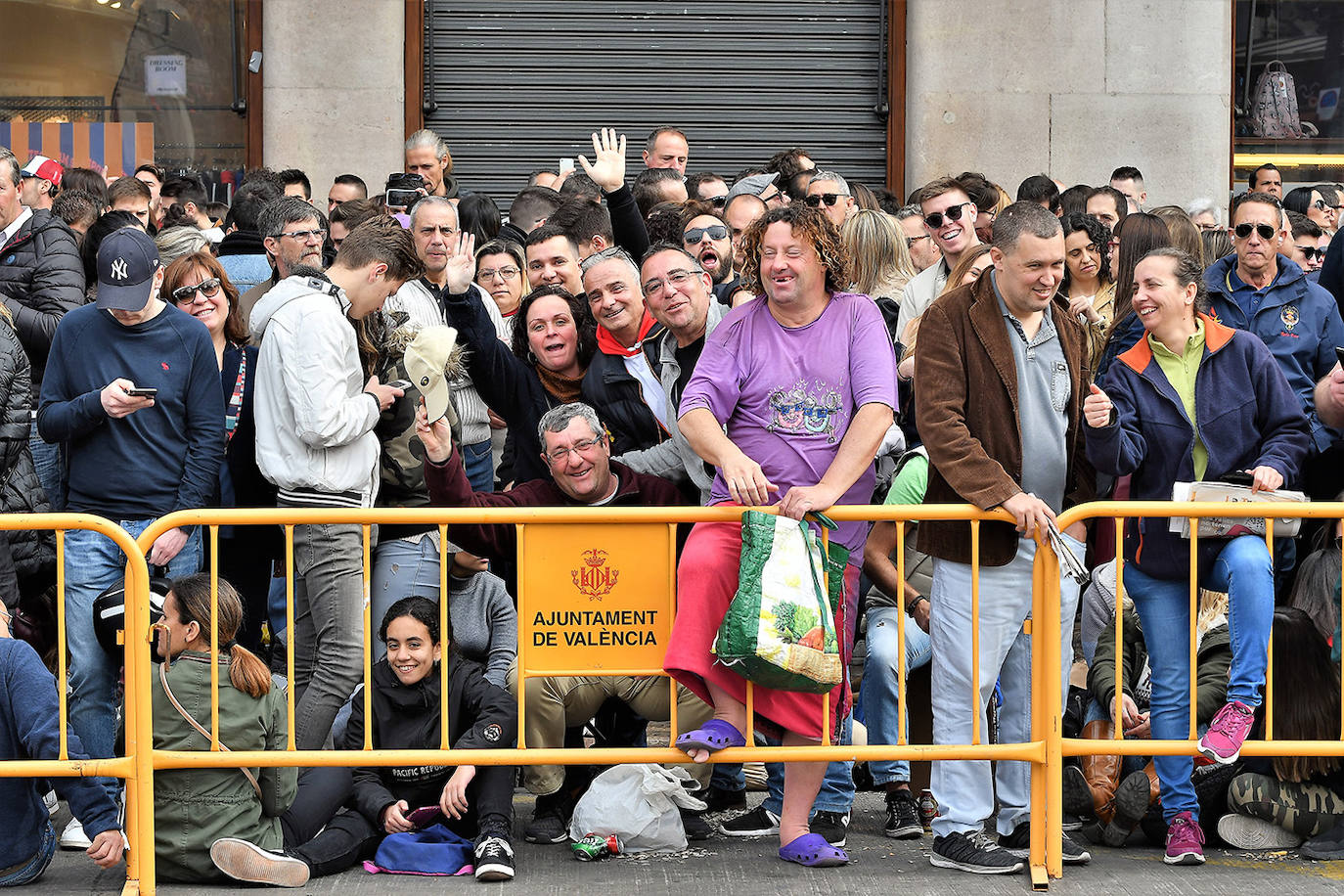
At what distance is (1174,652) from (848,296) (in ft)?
5.95

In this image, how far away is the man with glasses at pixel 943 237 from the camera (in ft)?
26.1

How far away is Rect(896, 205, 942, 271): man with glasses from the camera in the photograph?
9336 mm

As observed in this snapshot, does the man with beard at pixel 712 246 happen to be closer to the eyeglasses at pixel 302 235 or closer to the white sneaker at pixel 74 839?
the eyeglasses at pixel 302 235

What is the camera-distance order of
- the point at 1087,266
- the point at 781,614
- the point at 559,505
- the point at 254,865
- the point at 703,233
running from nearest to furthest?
the point at 781,614, the point at 254,865, the point at 559,505, the point at 703,233, the point at 1087,266

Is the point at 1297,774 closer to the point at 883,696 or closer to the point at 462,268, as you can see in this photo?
the point at 883,696

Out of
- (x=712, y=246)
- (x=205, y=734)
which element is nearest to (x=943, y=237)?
(x=712, y=246)

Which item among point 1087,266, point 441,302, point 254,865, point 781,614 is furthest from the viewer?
point 1087,266

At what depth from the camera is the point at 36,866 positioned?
5949mm

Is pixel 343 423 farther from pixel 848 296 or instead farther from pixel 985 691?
pixel 985 691

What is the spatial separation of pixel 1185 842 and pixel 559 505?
8.77ft

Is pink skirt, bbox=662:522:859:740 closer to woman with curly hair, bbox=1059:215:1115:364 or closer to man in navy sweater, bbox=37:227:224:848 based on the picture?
man in navy sweater, bbox=37:227:224:848

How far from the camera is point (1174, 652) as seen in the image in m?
6.22

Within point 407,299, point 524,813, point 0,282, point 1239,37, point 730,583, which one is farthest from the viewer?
point 1239,37

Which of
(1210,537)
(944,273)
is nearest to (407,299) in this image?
(944,273)
